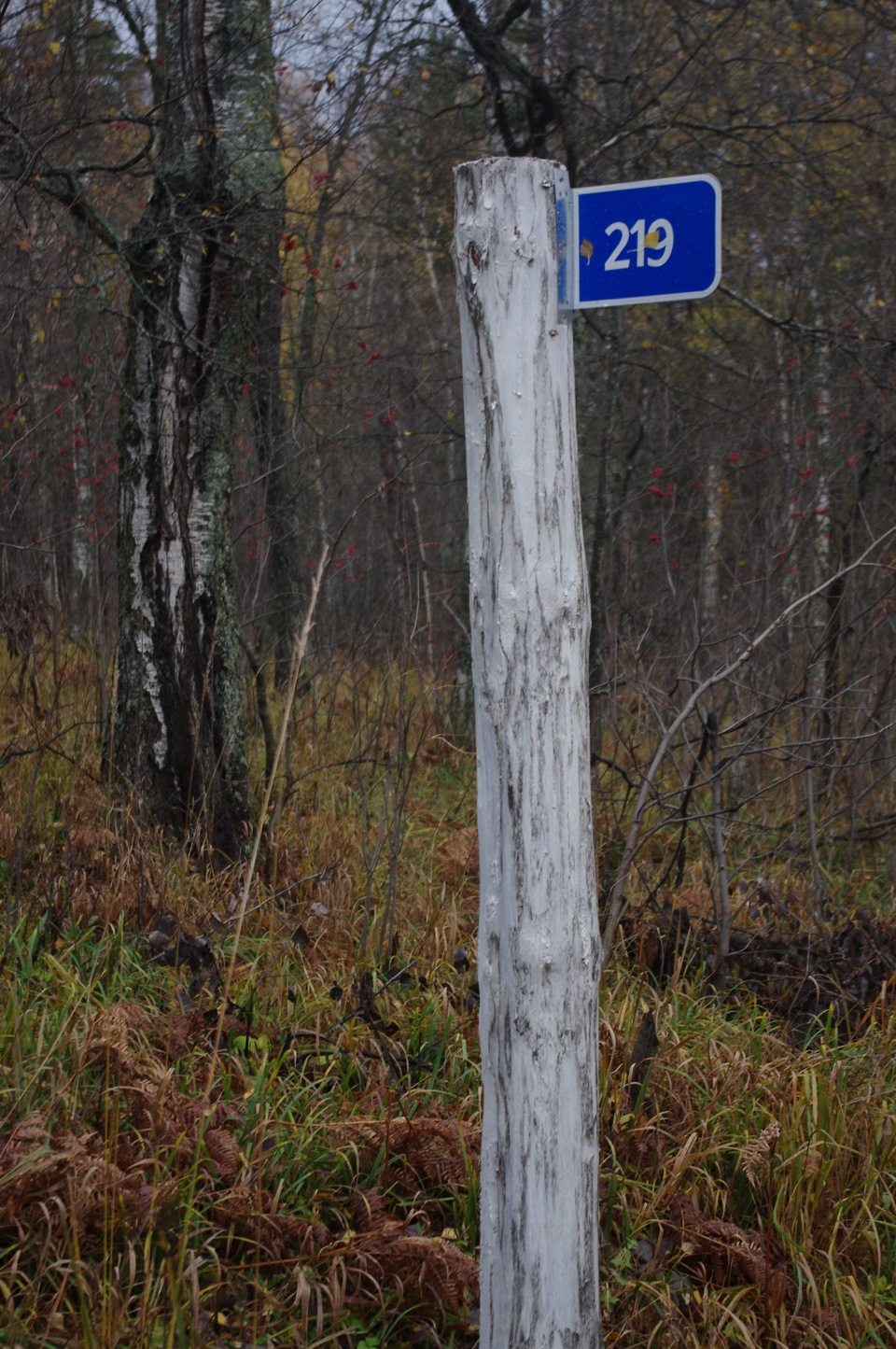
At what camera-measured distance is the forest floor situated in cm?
246

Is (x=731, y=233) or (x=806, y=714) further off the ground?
(x=731, y=233)

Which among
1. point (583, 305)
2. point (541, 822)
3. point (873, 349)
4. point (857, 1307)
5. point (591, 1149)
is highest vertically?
point (873, 349)

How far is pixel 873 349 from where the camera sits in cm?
698

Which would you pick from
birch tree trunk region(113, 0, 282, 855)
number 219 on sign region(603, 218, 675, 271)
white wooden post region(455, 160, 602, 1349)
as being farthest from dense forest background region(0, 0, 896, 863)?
number 219 on sign region(603, 218, 675, 271)

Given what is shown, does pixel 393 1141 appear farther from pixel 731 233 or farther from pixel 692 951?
pixel 731 233

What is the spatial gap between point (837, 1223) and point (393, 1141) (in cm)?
110

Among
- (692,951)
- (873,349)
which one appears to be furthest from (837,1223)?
(873,349)

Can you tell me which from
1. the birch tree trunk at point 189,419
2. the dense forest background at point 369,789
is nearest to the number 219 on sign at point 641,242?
the dense forest background at point 369,789

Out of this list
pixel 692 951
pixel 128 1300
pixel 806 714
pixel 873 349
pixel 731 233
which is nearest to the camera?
pixel 128 1300

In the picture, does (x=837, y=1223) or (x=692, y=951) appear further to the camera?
(x=692, y=951)

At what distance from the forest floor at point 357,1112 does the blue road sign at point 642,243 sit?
158cm

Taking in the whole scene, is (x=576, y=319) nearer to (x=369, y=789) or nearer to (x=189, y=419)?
(x=189, y=419)

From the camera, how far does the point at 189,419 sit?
479cm

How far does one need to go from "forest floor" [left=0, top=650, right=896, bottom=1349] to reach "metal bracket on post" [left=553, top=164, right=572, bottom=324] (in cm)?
151
